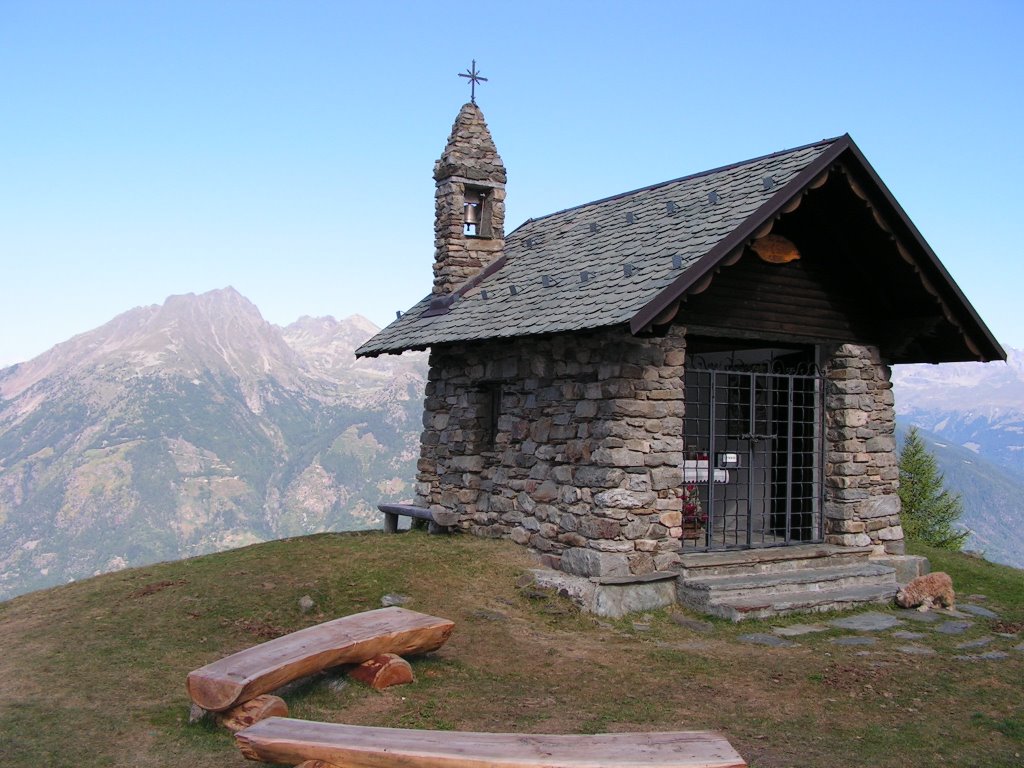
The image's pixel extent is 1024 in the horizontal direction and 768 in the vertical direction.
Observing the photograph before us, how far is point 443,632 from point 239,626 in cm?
235

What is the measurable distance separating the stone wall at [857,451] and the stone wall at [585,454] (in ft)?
8.75

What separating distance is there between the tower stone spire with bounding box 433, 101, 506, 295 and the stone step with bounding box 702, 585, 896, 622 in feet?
21.4

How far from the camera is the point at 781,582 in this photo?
36.0 ft

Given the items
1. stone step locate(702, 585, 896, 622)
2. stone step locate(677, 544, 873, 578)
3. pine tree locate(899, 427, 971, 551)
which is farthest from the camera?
pine tree locate(899, 427, 971, 551)

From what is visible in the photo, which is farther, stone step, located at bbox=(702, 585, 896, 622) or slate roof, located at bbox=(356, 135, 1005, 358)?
stone step, located at bbox=(702, 585, 896, 622)

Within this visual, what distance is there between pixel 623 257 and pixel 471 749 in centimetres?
746

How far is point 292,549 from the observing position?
40.3 ft

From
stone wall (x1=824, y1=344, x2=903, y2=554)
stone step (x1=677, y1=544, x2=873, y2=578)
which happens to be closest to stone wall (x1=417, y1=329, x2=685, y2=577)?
stone step (x1=677, y1=544, x2=873, y2=578)

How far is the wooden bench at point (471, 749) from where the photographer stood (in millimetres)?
5277

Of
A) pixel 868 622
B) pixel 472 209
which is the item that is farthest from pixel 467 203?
pixel 868 622

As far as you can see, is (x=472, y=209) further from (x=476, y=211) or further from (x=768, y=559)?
(x=768, y=559)

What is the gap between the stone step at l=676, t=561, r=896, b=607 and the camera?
10.5m

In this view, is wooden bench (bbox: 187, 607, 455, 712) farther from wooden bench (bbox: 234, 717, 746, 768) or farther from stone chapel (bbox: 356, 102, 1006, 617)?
stone chapel (bbox: 356, 102, 1006, 617)

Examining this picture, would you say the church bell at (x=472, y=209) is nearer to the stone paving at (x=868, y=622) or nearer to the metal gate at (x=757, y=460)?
the metal gate at (x=757, y=460)
